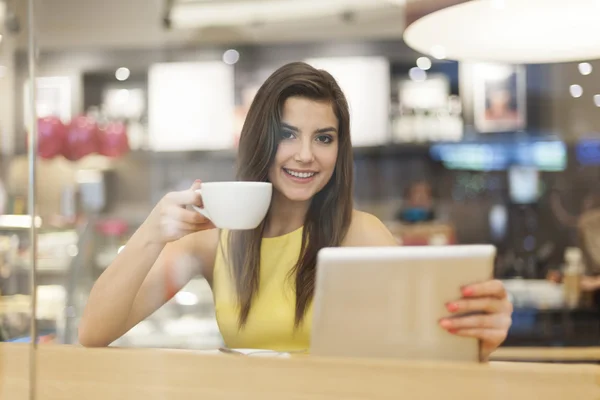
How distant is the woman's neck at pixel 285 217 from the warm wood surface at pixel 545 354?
1.13ft

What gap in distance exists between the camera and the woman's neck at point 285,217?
85 cm

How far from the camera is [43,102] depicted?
2.95 ft

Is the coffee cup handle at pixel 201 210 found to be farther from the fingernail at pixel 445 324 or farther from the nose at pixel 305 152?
the fingernail at pixel 445 324

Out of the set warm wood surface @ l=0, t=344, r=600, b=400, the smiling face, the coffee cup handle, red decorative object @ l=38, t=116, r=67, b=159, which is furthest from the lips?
red decorative object @ l=38, t=116, r=67, b=159

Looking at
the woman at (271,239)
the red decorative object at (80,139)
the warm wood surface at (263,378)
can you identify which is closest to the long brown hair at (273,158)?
the woman at (271,239)

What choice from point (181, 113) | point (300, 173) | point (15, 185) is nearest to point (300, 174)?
point (300, 173)

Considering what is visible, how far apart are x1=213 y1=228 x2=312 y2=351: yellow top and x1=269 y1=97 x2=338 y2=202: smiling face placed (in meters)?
0.08

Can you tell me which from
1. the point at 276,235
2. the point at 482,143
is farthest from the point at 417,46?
the point at 276,235

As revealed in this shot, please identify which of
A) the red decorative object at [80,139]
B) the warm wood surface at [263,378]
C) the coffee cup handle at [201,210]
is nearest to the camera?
the warm wood surface at [263,378]

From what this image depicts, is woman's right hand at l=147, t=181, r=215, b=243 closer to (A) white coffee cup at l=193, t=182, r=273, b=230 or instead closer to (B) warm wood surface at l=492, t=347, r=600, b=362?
(A) white coffee cup at l=193, t=182, r=273, b=230

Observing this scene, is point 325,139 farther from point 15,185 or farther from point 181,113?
point 15,185

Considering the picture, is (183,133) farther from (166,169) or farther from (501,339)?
(501,339)

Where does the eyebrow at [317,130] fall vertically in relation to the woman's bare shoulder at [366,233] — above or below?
above

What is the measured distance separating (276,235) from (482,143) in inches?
15.9
